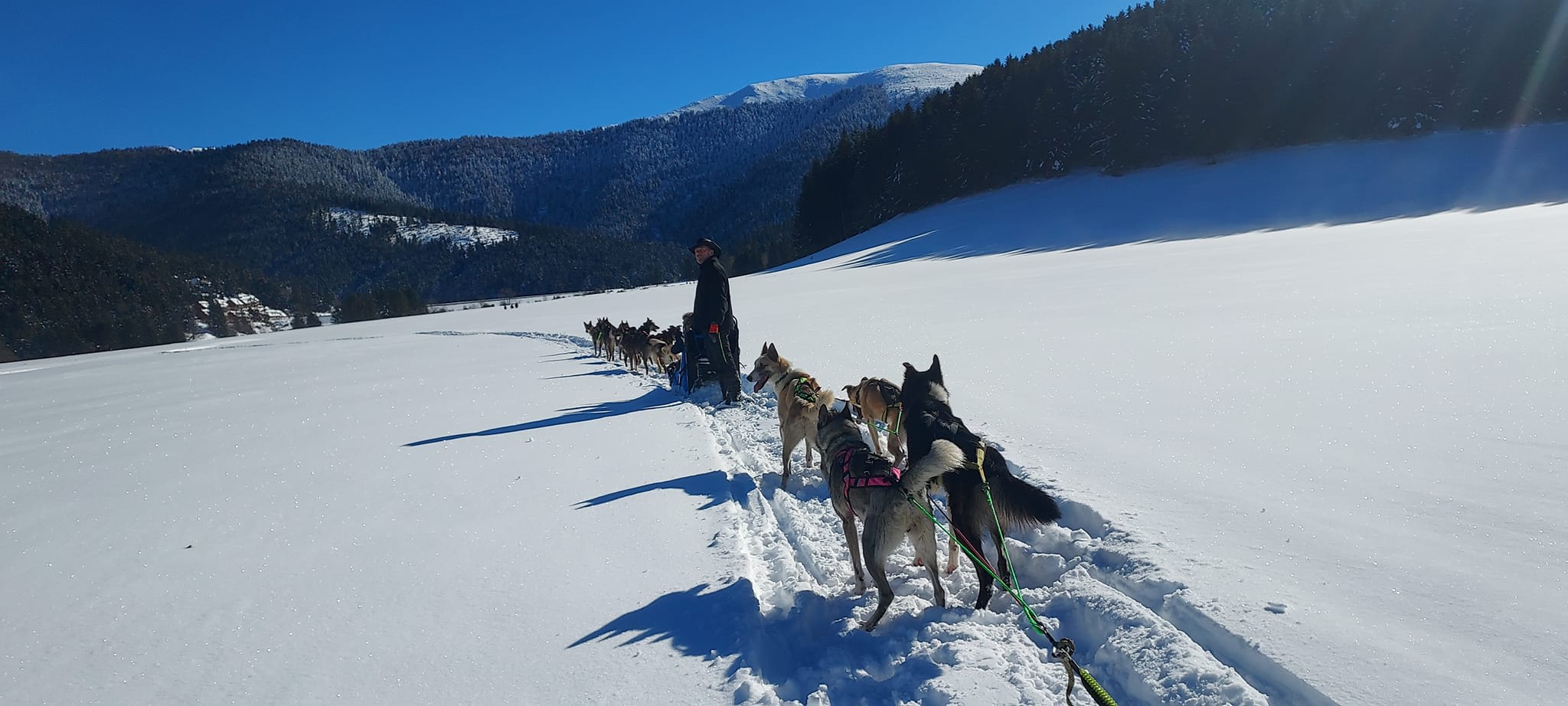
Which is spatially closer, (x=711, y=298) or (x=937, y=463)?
(x=937, y=463)

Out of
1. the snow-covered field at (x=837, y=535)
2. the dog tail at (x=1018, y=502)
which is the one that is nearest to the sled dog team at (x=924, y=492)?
the dog tail at (x=1018, y=502)

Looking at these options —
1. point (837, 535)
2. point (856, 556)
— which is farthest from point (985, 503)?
point (837, 535)

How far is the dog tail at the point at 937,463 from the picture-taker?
3.36m

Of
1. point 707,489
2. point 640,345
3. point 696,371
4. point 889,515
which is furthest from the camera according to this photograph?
point 640,345

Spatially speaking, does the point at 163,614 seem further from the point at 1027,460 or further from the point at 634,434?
the point at 1027,460

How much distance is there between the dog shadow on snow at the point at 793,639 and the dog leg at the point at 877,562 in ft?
0.23

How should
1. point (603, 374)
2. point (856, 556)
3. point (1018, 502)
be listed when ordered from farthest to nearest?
point (603, 374) < point (856, 556) < point (1018, 502)

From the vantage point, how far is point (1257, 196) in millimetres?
35625

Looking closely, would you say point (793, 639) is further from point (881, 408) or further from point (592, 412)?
point (592, 412)

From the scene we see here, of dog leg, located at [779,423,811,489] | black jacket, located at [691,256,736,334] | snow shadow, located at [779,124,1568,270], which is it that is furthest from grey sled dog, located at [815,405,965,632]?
snow shadow, located at [779,124,1568,270]

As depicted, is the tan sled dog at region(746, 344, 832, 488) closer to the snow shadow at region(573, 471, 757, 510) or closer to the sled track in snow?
the snow shadow at region(573, 471, 757, 510)

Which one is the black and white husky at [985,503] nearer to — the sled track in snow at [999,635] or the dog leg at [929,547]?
the dog leg at [929,547]

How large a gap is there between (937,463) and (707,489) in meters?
2.95

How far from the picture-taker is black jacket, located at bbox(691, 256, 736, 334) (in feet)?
31.3
